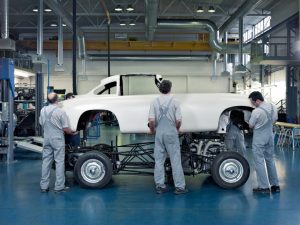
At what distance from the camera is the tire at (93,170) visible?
284 inches

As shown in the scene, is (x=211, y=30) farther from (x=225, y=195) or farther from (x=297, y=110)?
(x=225, y=195)

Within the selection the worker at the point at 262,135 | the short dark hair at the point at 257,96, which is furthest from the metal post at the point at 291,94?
the short dark hair at the point at 257,96

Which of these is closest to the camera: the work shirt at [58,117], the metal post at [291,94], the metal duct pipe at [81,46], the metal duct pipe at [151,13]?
the work shirt at [58,117]

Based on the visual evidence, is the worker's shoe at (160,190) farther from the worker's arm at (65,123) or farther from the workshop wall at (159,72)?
the workshop wall at (159,72)

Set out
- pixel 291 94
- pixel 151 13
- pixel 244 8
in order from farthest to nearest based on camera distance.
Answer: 1. pixel 291 94
2. pixel 244 8
3. pixel 151 13

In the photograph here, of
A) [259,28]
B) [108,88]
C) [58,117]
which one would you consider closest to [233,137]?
[108,88]

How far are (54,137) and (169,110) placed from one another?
2.06 metres

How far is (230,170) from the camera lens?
23.8ft

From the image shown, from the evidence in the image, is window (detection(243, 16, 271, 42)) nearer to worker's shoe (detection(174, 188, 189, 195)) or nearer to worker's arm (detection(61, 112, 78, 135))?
worker's shoe (detection(174, 188, 189, 195))

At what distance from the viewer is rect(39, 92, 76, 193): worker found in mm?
6941

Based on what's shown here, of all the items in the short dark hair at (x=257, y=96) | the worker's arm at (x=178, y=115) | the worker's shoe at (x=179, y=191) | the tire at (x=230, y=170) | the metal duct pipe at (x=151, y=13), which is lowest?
the worker's shoe at (x=179, y=191)

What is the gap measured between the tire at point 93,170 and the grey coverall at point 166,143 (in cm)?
100

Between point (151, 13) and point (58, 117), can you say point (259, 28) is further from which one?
point (58, 117)

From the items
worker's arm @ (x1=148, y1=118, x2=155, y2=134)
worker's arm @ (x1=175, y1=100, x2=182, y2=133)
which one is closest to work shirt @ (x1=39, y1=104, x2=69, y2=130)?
worker's arm @ (x1=148, y1=118, x2=155, y2=134)
